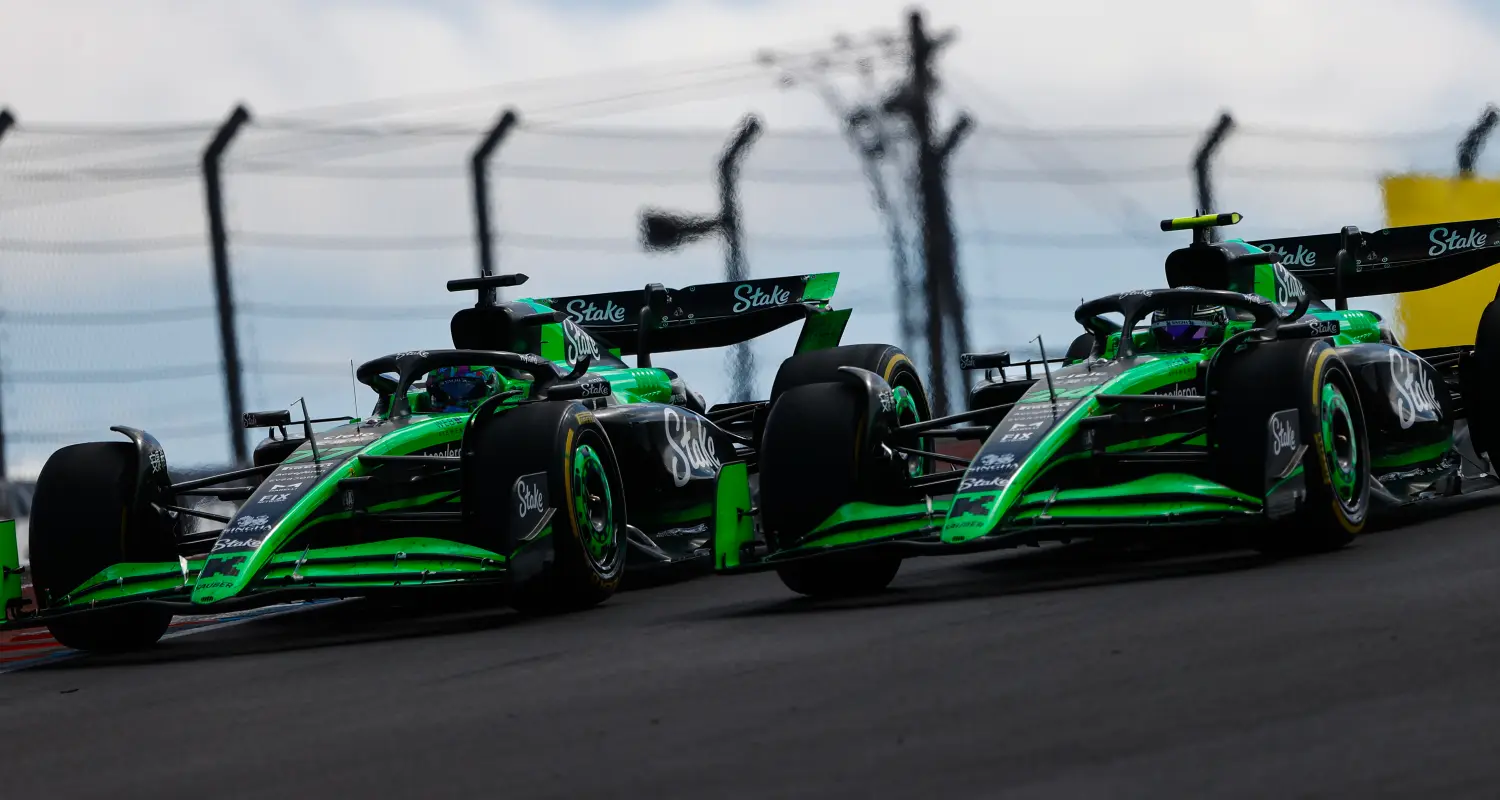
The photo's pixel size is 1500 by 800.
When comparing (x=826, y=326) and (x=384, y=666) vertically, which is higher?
(x=826, y=326)

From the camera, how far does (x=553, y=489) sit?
8922mm

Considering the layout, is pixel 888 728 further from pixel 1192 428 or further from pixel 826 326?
pixel 826 326

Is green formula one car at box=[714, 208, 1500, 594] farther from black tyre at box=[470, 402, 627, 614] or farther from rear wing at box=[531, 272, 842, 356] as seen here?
rear wing at box=[531, 272, 842, 356]

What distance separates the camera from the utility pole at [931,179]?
48.8 feet

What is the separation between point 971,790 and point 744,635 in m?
3.29

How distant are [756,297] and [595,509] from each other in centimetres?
390

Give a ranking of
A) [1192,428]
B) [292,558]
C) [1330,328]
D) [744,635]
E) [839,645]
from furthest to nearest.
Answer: [1330,328] → [1192,428] → [292,558] → [744,635] → [839,645]

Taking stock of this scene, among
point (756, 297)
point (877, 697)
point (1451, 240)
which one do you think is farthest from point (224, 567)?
point (1451, 240)

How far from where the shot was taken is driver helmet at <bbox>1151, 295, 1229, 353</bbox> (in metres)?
9.79

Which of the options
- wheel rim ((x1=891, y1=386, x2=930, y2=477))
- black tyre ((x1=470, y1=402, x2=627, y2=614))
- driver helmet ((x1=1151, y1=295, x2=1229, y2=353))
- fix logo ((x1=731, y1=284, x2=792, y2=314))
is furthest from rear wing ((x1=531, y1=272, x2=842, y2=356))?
black tyre ((x1=470, y1=402, x2=627, y2=614))

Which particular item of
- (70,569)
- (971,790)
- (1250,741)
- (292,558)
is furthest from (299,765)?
(70,569)

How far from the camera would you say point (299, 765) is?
5.54 meters

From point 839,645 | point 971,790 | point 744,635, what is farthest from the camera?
point 744,635

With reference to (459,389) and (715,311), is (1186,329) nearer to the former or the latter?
(459,389)
